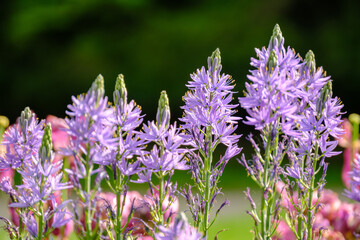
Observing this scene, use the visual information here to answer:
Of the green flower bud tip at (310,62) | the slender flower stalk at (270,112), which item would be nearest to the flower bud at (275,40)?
the slender flower stalk at (270,112)

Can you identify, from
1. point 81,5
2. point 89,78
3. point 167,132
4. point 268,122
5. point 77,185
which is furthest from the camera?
point 89,78

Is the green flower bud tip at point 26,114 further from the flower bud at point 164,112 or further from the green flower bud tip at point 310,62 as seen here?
the green flower bud tip at point 310,62

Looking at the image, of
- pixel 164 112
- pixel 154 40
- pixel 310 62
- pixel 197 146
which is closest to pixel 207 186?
pixel 197 146

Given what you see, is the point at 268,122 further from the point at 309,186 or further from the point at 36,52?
the point at 36,52

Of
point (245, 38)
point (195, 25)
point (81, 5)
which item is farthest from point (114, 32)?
point (245, 38)

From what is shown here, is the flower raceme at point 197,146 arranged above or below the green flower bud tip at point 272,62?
below

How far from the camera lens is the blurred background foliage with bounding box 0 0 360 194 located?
43.9 ft

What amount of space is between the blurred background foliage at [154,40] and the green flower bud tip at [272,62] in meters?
11.7

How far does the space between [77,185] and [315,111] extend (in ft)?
2.47

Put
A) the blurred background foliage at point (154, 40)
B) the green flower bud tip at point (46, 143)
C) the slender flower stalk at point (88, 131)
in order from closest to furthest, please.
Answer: the slender flower stalk at point (88, 131) < the green flower bud tip at point (46, 143) < the blurred background foliage at point (154, 40)

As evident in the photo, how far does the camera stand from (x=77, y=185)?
1.32 meters

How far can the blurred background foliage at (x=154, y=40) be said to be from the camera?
13.4 metres

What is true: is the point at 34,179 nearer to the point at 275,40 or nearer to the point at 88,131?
the point at 88,131

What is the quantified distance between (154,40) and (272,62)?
12.4m
